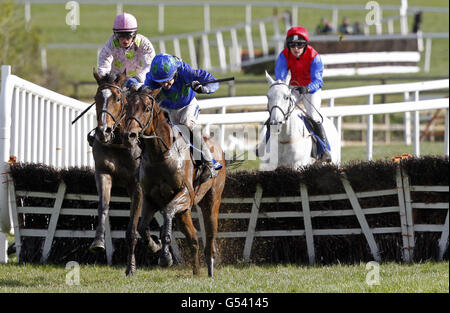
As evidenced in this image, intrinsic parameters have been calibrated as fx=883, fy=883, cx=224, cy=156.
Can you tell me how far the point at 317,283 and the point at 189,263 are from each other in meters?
2.19

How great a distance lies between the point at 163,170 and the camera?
25.0 ft

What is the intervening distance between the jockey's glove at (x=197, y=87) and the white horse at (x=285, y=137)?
1.80 m

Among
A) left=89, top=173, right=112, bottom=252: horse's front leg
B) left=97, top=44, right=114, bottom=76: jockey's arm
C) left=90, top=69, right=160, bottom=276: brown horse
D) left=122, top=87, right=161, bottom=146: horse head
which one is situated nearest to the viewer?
left=122, top=87, right=161, bottom=146: horse head

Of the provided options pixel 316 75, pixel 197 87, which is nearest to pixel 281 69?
pixel 316 75

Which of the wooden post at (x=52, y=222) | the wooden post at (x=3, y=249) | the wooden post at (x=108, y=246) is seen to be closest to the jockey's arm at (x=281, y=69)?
the wooden post at (x=108, y=246)

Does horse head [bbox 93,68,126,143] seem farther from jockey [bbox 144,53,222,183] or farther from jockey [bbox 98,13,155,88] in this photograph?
jockey [bbox 98,13,155,88]

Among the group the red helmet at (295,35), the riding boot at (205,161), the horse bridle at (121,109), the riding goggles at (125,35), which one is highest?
the riding goggles at (125,35)

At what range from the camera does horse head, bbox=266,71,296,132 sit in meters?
9.69

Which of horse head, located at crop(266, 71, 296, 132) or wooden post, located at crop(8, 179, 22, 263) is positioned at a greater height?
horse head, located at crop(266, 71, 296, 132)

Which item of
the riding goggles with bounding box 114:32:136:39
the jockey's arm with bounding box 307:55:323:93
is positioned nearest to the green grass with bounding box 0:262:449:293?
the riding goggles with bounding box 114:32:136:39

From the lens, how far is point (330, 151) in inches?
415

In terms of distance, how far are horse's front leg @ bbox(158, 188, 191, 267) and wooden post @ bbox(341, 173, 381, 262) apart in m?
1.94

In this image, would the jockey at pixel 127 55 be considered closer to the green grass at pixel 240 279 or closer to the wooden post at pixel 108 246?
the wooden post at pixel 108 246

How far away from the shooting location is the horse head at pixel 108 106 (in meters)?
7.46
